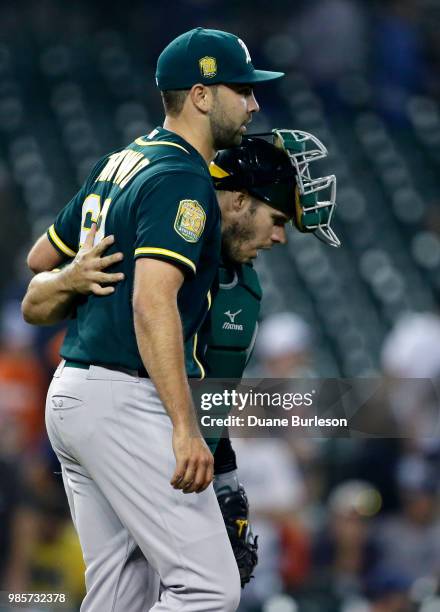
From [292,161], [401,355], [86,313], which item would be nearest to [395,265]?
[401,355]

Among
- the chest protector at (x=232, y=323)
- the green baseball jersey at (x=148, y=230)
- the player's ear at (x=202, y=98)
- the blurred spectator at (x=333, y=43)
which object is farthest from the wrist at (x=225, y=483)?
the blurred spectator at (x=333, y=43)

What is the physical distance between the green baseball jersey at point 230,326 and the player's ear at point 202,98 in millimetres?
513

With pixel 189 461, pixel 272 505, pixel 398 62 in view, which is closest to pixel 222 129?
pixel 189 461

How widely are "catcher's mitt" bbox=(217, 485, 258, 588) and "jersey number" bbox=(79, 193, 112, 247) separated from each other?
0.82 meters

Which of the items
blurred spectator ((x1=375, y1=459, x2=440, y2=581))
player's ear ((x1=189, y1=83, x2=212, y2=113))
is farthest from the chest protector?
blurred spectator ((x1=375, y1=459, x2=440, y2=581))

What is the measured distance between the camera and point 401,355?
16.2 feet

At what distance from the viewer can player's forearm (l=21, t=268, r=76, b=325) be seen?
238cm

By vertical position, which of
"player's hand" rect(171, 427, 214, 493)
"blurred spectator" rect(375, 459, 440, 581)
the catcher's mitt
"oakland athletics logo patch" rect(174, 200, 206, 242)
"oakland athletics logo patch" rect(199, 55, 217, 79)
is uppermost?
"oakland athletics logo patch" rect(199, 55, 217, 79)

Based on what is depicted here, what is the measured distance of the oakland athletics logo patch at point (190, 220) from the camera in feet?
7.06

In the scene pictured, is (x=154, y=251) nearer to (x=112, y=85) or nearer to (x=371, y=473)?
(x=371, y=473)

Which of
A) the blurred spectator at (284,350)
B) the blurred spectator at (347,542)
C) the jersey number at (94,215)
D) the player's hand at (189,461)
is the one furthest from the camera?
the blurred spectator at (284,350)

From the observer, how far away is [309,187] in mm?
2791

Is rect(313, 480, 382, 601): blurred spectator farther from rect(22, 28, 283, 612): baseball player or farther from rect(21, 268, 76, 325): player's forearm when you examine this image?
rect(21, 268, 76, 325): player's forearm

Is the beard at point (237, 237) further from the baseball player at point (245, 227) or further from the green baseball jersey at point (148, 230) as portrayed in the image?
the green baseball jersey at point (148, 230)
